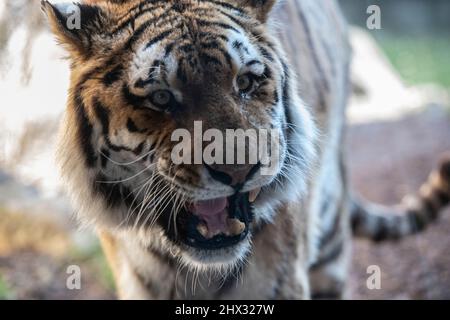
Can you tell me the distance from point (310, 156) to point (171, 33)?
70cm

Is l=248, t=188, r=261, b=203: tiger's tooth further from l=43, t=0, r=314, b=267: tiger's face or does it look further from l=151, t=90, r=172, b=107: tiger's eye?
l=151, t=90, r=172, b=107: tiger's eye

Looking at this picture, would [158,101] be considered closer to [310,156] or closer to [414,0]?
[310,156]

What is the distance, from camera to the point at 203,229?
2.23 m

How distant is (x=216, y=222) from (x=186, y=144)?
0.31m

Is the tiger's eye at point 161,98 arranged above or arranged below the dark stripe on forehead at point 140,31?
below

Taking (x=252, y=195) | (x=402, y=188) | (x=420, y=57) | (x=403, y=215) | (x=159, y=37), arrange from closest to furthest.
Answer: (x=159, y=37) < (x=252, y=195) < (x=403, y=215) < (x=402, y=188) < (x=420, y=57)

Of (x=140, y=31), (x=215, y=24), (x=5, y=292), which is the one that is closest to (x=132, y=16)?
(x=140, y=31)

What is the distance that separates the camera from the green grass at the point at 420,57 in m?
11.0

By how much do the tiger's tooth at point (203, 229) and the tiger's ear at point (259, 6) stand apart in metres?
0.71

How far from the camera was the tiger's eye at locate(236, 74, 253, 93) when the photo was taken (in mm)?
2146

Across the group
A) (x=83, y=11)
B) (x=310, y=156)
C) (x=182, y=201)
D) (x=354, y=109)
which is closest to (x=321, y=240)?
(x=310, y=156)

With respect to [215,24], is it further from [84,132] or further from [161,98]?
[84,132]

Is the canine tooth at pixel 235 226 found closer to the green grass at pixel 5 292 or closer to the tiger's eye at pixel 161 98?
the tiger's eye at pixel 161 98

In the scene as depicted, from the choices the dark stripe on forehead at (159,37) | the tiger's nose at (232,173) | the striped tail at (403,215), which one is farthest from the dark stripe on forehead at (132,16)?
the striped tail at (403,215)
